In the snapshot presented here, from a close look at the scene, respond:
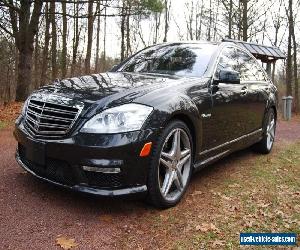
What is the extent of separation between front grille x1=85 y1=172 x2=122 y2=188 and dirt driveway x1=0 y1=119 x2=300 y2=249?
0.35m

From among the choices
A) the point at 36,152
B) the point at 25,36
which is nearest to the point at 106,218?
the point at 36,152

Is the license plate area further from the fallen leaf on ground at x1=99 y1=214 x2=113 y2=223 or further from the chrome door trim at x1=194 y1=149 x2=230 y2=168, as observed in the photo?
the chrome door trim at x1=194 y1=149 x2=230 y2=168

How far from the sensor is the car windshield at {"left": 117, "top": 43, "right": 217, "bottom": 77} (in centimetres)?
476

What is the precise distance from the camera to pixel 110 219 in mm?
3564

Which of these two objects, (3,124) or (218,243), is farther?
(3,124)

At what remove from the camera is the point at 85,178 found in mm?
3418

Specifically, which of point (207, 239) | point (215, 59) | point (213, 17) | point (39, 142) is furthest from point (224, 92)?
point (213, 17)

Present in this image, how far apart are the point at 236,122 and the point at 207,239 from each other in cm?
221

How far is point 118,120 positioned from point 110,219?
2.96 feet

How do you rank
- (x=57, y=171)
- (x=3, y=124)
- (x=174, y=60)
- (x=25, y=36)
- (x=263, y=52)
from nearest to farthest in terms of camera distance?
(x=57, y=171) < (x=174, y=60) < (x=3, y=124) < (x=25, y=36) < (x=263, y=52)

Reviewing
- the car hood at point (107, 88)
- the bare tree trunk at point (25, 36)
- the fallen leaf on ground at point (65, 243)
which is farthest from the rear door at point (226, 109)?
the bare tree trunk at point (25, 36)

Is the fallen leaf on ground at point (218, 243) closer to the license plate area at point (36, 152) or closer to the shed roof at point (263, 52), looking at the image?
the license plate area at point (36, 152)

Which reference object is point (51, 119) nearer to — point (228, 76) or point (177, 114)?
point (177, 114)

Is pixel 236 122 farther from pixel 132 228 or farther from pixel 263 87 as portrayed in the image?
pixel 132 228
